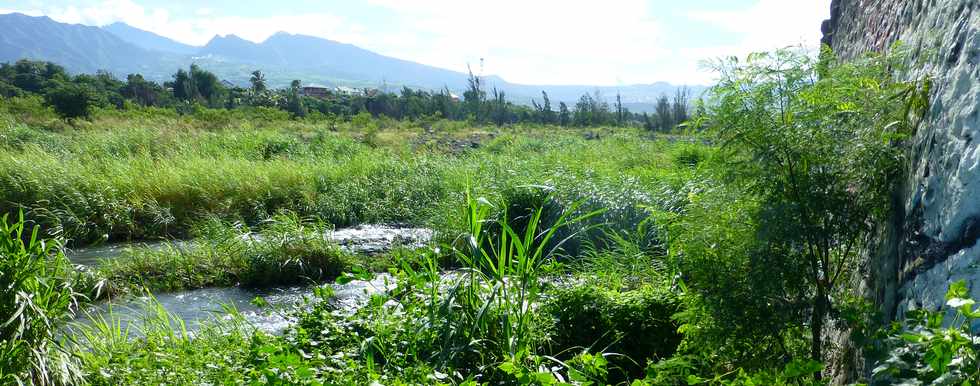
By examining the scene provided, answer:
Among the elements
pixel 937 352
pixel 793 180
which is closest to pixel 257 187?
pixel 793 180

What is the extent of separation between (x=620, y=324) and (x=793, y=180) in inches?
66.8

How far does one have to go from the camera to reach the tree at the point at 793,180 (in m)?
2.54

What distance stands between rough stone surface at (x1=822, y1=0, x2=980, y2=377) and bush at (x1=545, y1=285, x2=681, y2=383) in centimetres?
131

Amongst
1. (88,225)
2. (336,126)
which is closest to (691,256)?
(88,225)

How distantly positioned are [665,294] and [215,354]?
7.85 feet

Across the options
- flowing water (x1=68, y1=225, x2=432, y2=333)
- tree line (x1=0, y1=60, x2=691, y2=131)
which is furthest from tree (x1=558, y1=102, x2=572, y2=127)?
flowing water (x1=68, y1=225, x2=432, y2=333)

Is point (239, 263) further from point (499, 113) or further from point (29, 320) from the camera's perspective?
point (499, 113)

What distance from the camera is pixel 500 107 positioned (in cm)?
4000

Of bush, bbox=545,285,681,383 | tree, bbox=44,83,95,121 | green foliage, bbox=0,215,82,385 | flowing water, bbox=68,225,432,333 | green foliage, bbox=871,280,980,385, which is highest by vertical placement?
tree, bbox=44,83,95,121

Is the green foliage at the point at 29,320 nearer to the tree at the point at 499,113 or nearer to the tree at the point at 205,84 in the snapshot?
the tree at the point at 499,113

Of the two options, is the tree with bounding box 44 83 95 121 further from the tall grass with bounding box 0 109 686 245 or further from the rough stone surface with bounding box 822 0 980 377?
the rough stone surface with bounding box 822 0 980 377

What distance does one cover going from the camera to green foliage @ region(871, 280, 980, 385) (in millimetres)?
1429

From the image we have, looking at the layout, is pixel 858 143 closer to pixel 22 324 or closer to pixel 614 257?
pixel 614 257

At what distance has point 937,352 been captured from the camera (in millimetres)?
1417
